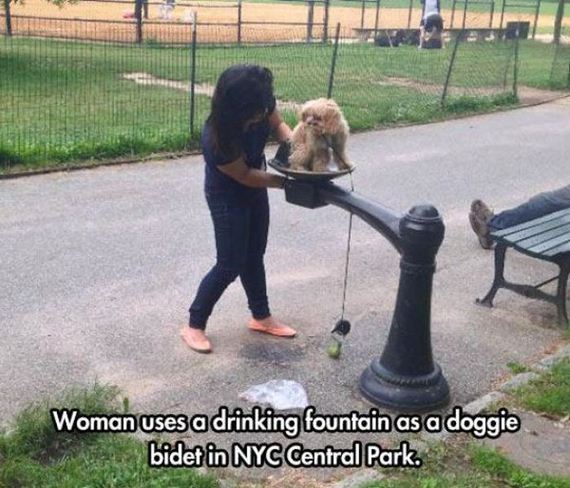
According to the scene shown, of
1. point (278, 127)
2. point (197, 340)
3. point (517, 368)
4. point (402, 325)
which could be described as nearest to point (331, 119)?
point (278, 127)

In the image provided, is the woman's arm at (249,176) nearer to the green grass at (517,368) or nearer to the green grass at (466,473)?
the green grass at (466,473)

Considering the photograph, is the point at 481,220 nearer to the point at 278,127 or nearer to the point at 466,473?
the point at 278,127

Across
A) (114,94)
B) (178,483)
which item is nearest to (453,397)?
(178,483)

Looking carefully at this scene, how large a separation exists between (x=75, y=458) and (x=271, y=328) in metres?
1.83

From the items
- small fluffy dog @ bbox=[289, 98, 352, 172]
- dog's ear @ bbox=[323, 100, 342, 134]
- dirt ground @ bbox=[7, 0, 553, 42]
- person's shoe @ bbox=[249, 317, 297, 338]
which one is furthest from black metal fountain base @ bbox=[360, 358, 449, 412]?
dirt ground @ bbox=[7, 0, 553, 42]

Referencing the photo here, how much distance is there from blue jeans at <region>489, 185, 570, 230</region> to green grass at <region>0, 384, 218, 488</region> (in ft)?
11.8

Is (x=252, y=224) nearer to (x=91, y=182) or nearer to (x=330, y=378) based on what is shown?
(x=330, y=378)

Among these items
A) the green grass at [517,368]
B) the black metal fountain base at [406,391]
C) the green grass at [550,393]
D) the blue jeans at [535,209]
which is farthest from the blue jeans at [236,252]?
the blue jeans at [535,209]

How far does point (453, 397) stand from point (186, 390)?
4.56 ft

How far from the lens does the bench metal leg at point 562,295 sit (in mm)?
5500

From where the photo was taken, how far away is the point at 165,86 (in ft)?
46.0

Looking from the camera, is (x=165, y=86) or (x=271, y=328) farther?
(x=165, y=86)

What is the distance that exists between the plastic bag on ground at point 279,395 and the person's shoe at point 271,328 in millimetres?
688

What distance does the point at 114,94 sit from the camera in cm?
1320
